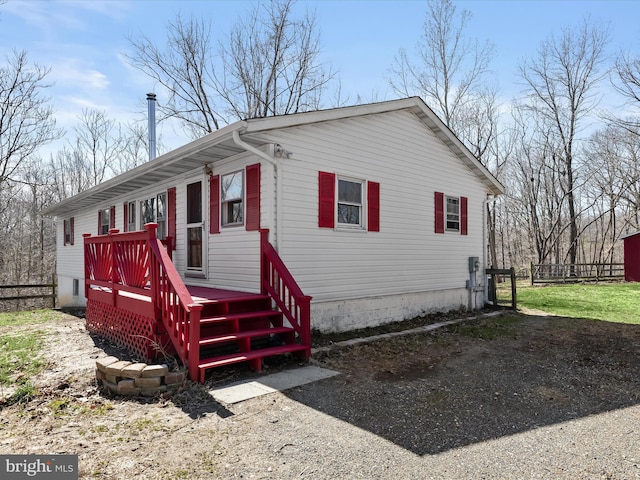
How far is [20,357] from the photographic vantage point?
564 centimetres

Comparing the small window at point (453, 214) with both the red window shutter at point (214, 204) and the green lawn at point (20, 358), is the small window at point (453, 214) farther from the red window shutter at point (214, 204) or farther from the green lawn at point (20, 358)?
the green lawn at point (20, 358)

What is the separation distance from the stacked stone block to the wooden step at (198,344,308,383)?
241 millimetres

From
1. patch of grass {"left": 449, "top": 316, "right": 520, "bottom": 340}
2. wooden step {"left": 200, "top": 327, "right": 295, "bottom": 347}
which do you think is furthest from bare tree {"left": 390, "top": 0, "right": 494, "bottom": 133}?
wooden step {"left": 200, "top": 327, "right": 295, "bottom": 347}

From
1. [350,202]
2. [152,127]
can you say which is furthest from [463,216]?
[152,127]

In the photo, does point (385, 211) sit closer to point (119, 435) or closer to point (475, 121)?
point (119, 435)

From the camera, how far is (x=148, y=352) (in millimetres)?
5340

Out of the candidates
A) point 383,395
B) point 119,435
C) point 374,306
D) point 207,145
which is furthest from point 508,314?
point 119,435

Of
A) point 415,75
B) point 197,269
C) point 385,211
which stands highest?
point 415,75

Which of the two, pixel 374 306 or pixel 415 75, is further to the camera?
pixel 415 75

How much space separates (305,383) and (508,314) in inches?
279

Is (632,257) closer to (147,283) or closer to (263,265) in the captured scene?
(263,265)

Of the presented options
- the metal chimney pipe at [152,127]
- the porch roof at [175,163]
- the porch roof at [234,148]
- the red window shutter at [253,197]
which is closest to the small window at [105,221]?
the porch roof at [234,148]

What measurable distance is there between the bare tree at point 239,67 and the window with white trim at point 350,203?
12031 mm

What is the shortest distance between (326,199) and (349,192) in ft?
2.41
